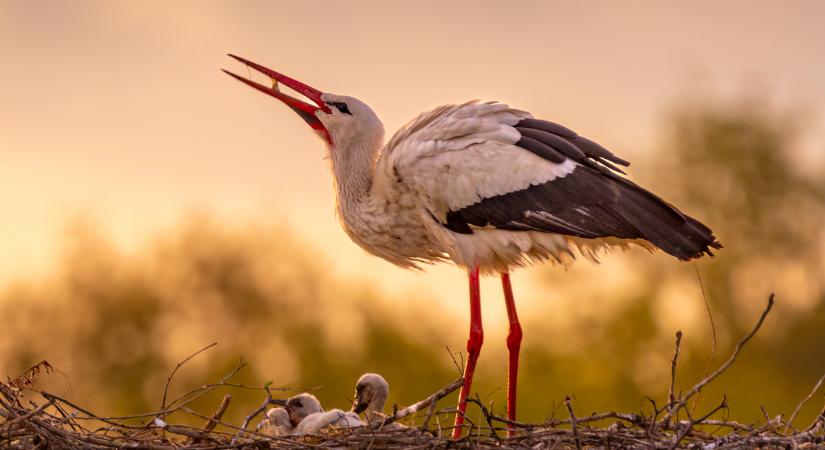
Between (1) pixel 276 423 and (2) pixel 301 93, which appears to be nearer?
(1) pixel 276 423

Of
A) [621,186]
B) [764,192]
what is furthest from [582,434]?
[764,192]

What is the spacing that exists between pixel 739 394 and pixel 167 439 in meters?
14.8

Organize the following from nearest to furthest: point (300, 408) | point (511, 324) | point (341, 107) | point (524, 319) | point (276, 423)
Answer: point (276, 423) → point (300, 408) → point (341, 107) → point (511, 324) → point (524, 319)

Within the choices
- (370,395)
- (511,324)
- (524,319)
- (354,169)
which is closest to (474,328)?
(511,324)

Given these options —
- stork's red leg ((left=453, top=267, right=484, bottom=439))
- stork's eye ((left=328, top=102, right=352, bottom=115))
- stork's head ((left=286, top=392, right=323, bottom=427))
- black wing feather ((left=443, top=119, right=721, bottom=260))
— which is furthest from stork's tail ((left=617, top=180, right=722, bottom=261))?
stork's head ((left=286, top=392, right=323, bottom=427))

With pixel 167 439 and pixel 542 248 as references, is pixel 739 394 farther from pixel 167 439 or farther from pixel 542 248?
pixel 167 439

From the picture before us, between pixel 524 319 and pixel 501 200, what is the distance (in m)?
11.9

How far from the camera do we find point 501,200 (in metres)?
7.40

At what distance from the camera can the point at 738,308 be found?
19.9 meters

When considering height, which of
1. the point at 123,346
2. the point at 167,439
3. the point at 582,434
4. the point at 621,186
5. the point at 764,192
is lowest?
the point at 167,439

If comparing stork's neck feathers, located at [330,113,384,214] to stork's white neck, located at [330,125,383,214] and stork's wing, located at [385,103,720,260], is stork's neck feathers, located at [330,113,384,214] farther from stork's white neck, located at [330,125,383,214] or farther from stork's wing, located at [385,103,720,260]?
stork's wing, located at [385,103,720,260]

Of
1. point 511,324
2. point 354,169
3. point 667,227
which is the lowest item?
point 511,324

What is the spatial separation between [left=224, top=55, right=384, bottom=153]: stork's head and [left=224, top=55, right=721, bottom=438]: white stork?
236 millimetres

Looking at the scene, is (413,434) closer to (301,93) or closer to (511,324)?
(511,324)
